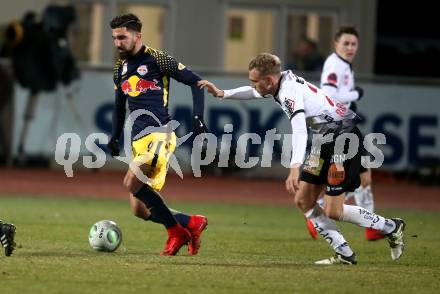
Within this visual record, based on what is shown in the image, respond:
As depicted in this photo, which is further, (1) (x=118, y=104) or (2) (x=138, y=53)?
(1) (x=118, y=104)

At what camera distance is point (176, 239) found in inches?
424

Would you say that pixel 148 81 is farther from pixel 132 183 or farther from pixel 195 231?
pixel 195 231

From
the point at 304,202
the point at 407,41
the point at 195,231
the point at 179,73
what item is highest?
the point at 179,73

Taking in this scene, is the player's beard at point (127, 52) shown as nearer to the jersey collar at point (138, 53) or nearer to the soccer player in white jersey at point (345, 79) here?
the jersey collar at point (138, 53)

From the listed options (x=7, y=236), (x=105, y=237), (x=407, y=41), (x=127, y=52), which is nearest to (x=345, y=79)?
(x=127, y=52)

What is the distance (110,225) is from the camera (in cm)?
1091

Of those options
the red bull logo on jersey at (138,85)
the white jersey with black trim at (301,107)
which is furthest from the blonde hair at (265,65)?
the red bull logo on jersey at (138,85)

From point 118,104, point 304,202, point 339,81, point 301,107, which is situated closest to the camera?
point 301,107

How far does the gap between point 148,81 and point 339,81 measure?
3.14 meters

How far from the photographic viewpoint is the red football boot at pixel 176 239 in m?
10.8

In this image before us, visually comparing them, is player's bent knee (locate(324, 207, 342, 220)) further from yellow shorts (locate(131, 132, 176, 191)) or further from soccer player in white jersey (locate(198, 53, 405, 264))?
yellow shorts (locate(131, 132, 176, 191))

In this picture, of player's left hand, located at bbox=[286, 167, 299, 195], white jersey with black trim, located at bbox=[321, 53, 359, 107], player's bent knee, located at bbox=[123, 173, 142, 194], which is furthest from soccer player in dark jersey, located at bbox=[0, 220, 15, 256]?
white jersey with black trim, located at bbox=[321, 53, 359, 107]

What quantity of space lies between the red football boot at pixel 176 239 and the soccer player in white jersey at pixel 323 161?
112 centimetres

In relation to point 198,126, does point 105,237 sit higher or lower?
lower
